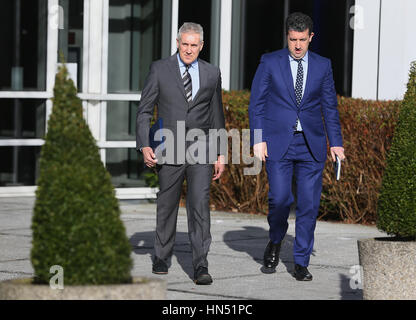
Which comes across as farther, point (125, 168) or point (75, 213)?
point (125, 168)

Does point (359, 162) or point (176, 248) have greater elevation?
point (359, 162)

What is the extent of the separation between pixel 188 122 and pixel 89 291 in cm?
327

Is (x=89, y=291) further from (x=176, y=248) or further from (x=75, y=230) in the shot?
(x=176, y=248)

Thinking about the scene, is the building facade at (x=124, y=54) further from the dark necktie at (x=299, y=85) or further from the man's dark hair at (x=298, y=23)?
the man's dark hair at (x=298, y=23)

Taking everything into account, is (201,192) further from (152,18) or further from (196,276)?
(152,18)

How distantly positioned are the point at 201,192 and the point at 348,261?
1808mm

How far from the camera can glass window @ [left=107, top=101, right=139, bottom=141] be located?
1314cm

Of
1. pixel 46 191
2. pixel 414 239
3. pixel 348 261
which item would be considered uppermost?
pixel 46 191

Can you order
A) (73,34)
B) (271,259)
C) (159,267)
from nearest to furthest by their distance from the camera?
(159,267) < (271,259) < (73,34)

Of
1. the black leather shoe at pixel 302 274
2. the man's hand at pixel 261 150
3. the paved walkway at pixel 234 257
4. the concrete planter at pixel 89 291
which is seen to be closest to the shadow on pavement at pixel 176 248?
the paved walkway at pixel 234 257

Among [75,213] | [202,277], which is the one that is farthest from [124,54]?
[75,213]

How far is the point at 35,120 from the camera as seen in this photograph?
12789mm

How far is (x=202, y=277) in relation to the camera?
6887 mm
